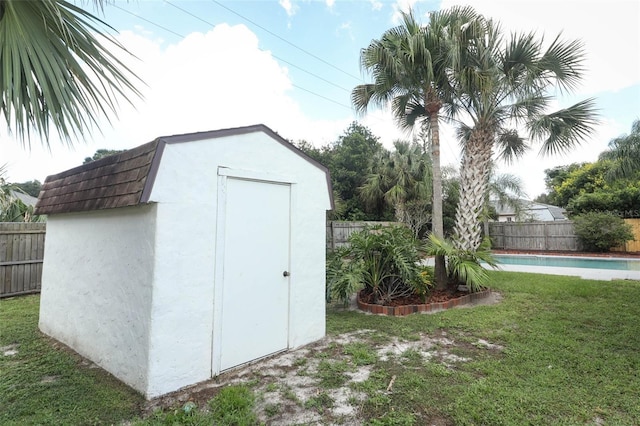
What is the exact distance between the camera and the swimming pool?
8.77m

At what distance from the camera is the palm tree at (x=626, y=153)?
12875 mm

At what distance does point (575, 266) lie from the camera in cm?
1123

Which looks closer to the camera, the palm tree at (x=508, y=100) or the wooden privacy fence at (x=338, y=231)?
the palm tree at (x=508, y=100)

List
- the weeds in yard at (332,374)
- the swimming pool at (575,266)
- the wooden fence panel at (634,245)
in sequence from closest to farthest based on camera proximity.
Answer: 1. the weeds in yard at (332,374)
2. the swimming pool at (575,266)
3. the wooden fence panel at (634,245)

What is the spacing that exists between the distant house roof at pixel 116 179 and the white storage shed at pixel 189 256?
16 mm

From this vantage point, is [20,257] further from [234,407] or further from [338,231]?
[338,231]

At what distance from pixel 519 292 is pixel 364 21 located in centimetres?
913

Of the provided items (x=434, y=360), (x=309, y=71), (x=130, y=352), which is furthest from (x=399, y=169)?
(x=130, y=352)

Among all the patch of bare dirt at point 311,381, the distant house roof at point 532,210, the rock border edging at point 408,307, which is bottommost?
the patch of bare dirt at point 311,381

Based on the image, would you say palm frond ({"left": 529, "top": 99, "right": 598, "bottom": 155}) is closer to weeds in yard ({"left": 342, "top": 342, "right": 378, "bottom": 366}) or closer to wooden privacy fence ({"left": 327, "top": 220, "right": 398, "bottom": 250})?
wooden privacy fence ({"left": 327, "top": 220, "right": 398, "bottom": 250})

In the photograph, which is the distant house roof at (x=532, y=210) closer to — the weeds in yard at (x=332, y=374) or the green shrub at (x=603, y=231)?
the green shrub at (x=603, y=231)

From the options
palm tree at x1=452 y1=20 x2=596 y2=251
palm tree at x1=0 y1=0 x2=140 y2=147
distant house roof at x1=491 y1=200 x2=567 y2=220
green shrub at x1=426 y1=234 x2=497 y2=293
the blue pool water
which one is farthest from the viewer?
distant house roof at x1=491 y1=200 x2=567 y2=220

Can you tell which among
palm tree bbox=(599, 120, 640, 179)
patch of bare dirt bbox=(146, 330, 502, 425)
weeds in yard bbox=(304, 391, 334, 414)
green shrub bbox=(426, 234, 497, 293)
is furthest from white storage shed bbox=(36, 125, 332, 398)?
palm tree bbox=(599, 120, 640, 179)

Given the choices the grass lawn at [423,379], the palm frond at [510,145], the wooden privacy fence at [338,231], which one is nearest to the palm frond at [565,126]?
the palm frond at [510,145]
